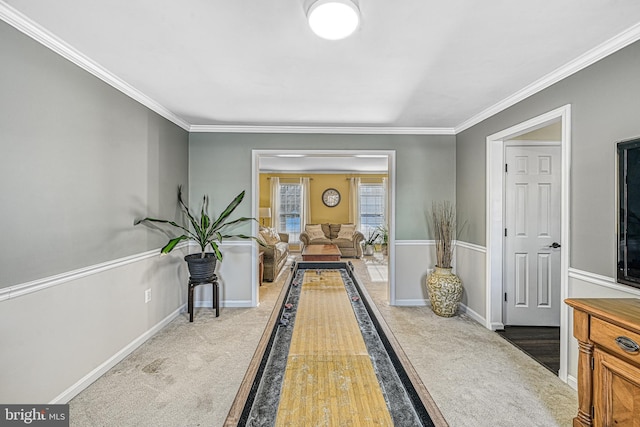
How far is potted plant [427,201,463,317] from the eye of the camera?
11.7 feet

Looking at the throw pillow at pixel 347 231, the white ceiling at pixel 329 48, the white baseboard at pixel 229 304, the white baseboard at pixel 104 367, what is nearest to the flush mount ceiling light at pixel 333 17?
the white ceiling at pixel 329 48

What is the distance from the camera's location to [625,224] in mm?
1779

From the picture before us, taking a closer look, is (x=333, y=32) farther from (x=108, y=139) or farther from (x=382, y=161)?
(x=382, y=161)

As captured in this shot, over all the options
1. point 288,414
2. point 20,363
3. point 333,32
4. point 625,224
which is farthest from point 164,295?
point 625,224

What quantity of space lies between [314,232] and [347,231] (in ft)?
2.98

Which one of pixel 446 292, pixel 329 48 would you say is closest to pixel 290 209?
pixel 446 292

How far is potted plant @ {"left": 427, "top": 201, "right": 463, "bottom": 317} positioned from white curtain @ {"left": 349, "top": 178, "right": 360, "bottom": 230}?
5012mm

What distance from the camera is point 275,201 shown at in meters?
9.09

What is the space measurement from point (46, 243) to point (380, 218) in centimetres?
817

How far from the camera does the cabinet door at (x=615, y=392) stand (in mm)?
1377

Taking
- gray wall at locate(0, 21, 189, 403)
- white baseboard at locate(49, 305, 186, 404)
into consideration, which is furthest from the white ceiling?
white baseboard at locate(49, 305, 186, 404)

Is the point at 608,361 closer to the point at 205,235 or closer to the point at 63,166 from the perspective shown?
the point at 63,166

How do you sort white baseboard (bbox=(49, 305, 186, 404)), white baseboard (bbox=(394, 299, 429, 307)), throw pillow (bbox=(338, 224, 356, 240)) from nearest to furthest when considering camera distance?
1. white baseboard (bbox=(49, 305, 186, 404))
2. white baseboard (bbox=(394, 299, 429, 307))
3. throw pillow (bbox=(338, 224, 356, 240))

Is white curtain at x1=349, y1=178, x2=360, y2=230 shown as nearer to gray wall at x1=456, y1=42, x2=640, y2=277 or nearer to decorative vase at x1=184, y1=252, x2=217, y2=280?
decorative vase at x1=184, y1=252, x2=217, y2=280
